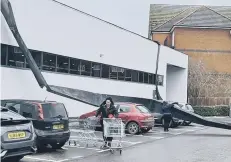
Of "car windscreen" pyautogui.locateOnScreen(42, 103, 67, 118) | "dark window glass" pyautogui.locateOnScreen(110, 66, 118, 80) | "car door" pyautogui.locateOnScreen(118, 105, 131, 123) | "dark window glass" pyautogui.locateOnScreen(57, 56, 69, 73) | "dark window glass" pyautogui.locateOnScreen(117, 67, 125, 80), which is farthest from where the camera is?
Result: "dark window glass" pyautogui.locateOnScreen(117, 67, 125, 80)

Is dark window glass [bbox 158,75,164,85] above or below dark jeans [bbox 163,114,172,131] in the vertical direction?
above

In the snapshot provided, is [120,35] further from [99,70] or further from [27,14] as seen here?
[27,14]

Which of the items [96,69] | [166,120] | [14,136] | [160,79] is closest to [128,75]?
[96,69]

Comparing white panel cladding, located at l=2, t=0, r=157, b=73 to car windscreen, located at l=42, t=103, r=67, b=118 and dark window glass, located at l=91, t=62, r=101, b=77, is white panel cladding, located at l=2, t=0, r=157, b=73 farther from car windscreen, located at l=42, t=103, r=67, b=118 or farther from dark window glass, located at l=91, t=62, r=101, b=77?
car windscreen, located at l=42, t=103, r=67, b=118

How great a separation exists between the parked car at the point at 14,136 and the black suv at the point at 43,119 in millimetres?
2042

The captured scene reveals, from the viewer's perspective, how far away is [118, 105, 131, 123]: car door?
19.1 metres

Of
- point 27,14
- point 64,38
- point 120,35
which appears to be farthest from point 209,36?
point 27,14

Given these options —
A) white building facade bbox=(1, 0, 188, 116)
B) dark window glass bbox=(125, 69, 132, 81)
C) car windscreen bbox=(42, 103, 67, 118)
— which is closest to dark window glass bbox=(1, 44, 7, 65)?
white building facade bbox=(1, 0, 188, 116)

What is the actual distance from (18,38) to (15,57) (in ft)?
3.13

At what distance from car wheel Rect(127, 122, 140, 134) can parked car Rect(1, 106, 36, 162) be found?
32.4 feet

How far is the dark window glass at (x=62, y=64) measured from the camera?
22234mm

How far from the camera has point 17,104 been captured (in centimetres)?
1172

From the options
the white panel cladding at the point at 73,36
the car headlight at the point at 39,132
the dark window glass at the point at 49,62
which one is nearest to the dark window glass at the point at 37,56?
the white panel cladding at the point at 73,36

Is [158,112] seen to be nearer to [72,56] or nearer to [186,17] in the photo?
[72,56]
